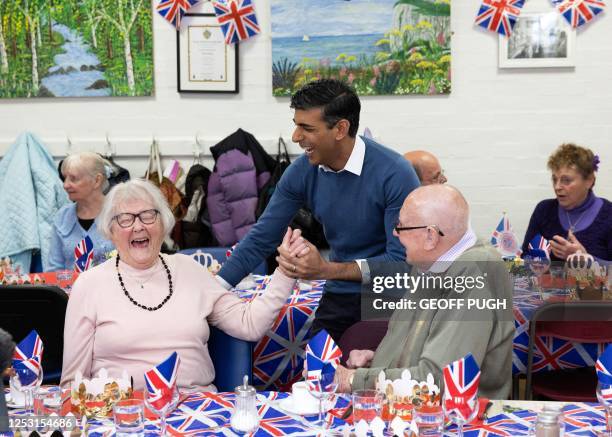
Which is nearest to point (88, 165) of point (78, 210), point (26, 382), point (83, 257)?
point (78, 210)

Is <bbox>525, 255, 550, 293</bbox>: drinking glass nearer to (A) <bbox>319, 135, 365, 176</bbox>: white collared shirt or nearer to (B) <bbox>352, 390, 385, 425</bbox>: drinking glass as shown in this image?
(A) <bbox>319, 135, 365, 176</bbox>: white collared shirt

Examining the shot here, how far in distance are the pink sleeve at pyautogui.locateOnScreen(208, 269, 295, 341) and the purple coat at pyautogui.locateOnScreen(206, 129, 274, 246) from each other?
2.65 meters

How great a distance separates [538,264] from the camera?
171 inches

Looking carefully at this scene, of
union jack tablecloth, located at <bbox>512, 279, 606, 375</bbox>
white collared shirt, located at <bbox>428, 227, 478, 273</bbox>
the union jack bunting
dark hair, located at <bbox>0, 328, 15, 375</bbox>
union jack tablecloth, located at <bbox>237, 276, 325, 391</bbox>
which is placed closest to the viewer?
dark hair, located at <bbox>0, 328, 15, 375</bbox>

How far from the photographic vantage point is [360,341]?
3010 millimetres

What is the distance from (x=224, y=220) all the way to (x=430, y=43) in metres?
1.85

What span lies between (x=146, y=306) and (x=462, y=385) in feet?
3.95

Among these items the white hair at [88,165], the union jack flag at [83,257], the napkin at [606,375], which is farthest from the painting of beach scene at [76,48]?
the napkin at [606,375]

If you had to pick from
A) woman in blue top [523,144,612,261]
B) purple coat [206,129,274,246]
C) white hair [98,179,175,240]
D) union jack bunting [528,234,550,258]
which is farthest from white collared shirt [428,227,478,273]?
purple coat [206,129,274,246]

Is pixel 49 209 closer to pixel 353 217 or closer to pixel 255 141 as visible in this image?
pixel 255 141

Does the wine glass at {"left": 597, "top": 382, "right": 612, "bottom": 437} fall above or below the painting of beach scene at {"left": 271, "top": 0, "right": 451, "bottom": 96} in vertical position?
below

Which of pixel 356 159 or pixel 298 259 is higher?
pixel 356 159

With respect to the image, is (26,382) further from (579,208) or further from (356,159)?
(579,208)

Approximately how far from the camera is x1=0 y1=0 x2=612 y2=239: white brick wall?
5805 millimetres
